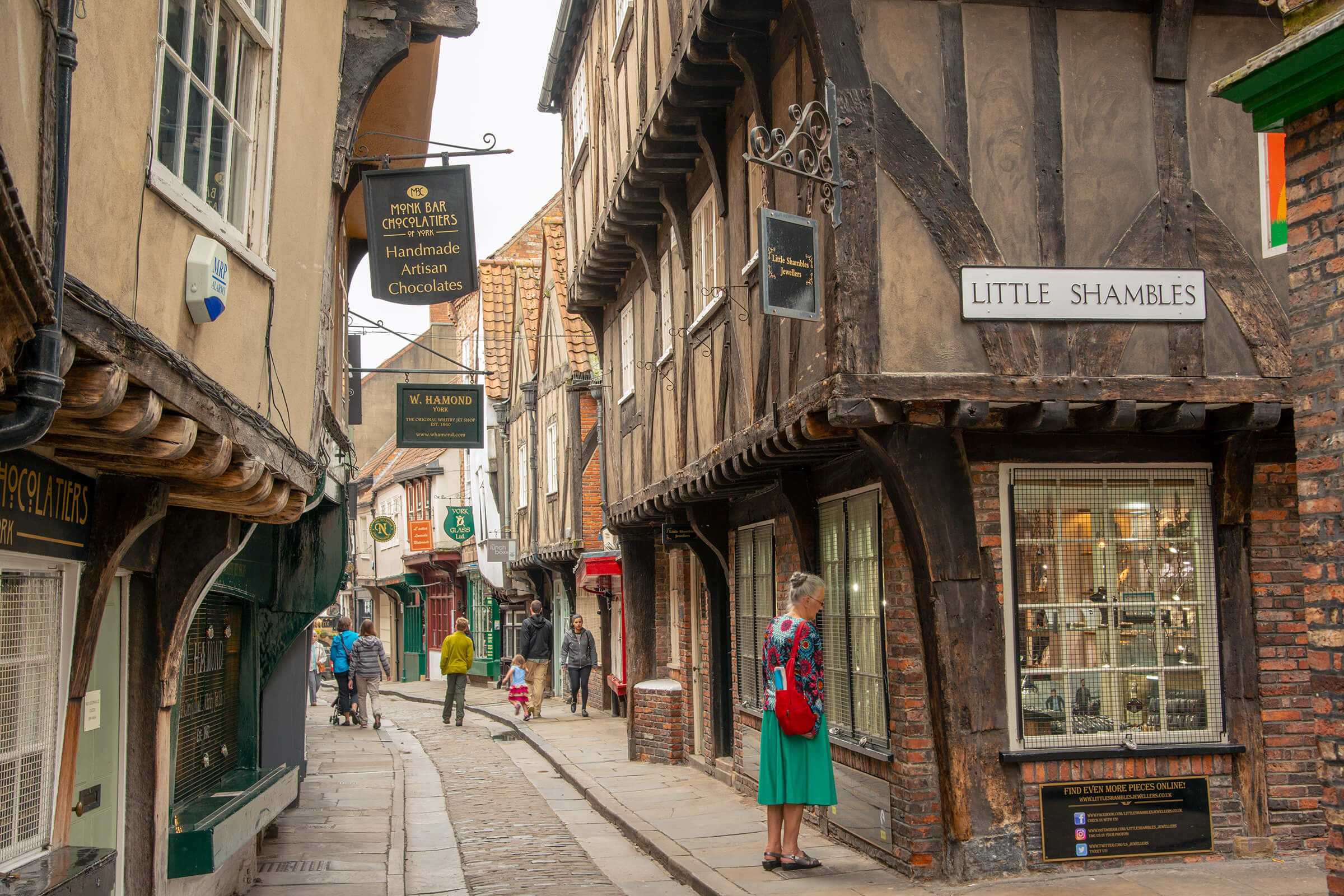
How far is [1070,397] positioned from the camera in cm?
730

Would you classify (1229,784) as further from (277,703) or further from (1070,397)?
(277,703)

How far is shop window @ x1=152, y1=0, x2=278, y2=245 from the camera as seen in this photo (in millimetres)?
4898

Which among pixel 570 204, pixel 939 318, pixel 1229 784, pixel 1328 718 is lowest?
pixel 1229 784

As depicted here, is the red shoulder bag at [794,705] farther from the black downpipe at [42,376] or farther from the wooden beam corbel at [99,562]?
the black downpipe at [42,376]

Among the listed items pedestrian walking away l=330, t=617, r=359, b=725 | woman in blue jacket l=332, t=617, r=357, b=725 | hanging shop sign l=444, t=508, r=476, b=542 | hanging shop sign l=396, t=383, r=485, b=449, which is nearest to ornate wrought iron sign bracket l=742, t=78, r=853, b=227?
hanging shop sign l=396, t=383, r=485, b=449

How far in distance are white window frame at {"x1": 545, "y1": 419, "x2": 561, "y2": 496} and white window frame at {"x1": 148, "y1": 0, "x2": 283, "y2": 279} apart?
16.6 metres

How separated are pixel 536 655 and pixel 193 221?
15586 mm

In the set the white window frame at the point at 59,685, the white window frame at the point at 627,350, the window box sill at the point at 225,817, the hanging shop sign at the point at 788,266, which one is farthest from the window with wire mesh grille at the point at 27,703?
the white window frame at the point at 627,350

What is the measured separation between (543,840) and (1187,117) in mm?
7432

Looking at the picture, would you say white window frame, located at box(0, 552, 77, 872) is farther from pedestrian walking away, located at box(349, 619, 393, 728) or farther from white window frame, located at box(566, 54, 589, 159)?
pedestrian walking away, located at box(349, 619, 393, 728)

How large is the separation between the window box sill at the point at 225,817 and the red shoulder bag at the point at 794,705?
334 centimetres

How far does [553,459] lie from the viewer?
23.9 meters

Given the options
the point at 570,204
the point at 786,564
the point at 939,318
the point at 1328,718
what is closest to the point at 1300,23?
the point at 1328,718

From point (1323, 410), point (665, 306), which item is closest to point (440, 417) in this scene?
point (665, 306)
